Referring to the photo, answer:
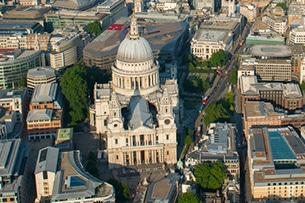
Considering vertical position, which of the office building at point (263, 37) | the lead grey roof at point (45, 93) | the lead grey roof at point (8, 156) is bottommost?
the office building at point (263, 37)

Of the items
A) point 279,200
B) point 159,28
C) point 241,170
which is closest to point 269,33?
point 159,28

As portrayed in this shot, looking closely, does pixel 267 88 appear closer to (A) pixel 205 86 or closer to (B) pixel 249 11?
(A) pixel 205 86

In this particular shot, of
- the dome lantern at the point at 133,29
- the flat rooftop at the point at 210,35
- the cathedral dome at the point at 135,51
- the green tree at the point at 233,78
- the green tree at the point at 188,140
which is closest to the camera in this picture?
the green tree at the point at 188,140

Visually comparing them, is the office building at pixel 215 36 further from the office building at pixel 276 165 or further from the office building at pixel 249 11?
the office building at pixel 276 165

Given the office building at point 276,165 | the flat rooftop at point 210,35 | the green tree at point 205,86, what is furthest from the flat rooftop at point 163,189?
the flat rooftop at point 210,35

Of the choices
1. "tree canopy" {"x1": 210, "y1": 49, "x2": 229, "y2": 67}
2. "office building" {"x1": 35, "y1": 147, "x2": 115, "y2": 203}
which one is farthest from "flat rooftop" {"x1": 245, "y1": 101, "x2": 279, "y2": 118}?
"tree canopy" {"x1": 210, "y1": 49, "x2": 229, "y2": 67}

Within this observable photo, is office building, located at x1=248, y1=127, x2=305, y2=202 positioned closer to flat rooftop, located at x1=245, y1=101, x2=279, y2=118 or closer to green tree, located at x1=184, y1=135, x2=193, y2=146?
flat rooftop, located at x1=245, y1=101, x2=279, y2=118
